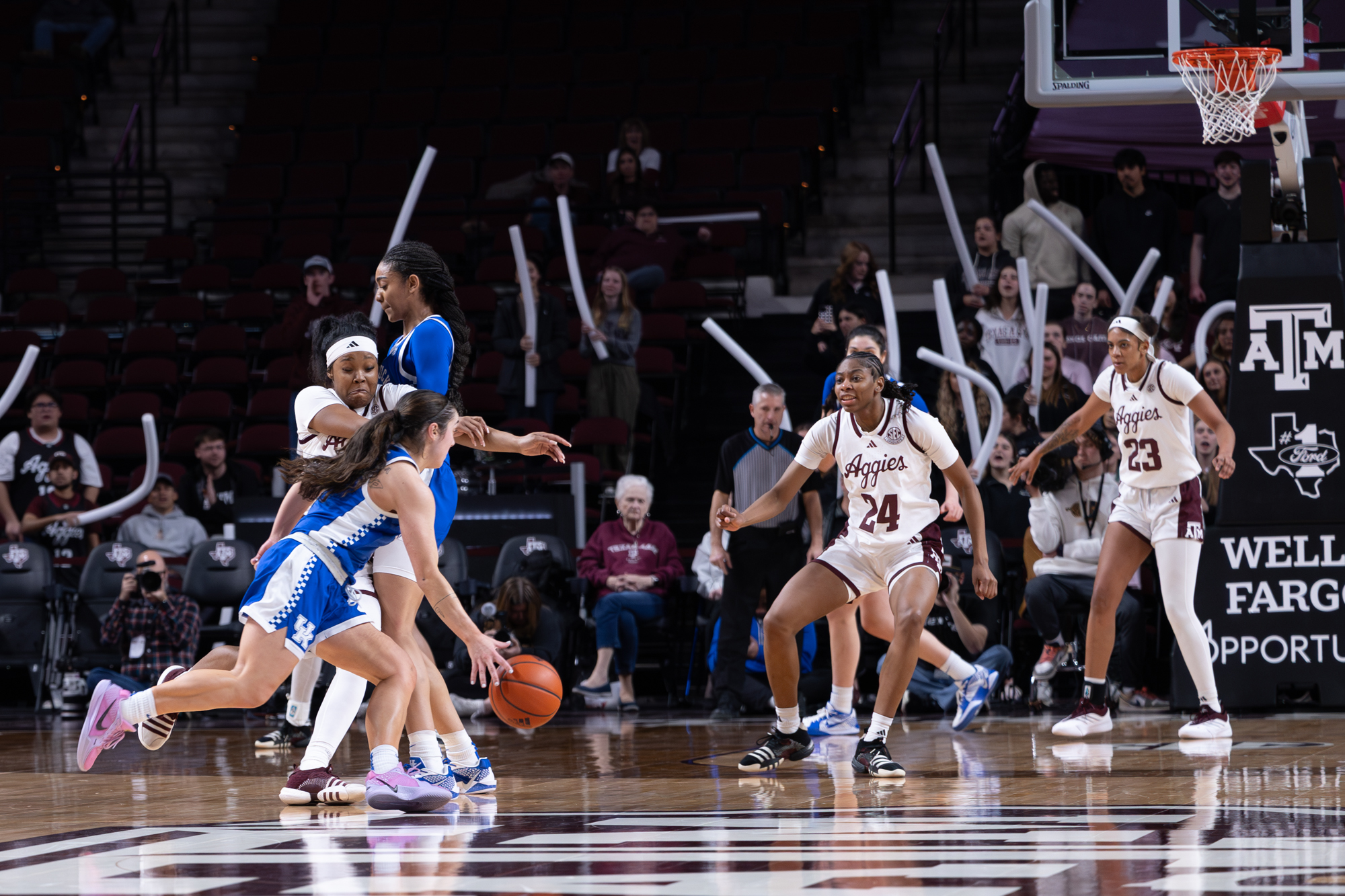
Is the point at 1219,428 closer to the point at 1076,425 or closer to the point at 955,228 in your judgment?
the point at 1076,425

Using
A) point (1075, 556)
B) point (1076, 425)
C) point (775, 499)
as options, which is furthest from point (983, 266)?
point (775, 499)

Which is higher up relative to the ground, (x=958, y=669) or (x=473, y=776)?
(x=958, y=669)

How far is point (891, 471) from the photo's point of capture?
21.8ft

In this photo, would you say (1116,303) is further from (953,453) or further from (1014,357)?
(953,453)

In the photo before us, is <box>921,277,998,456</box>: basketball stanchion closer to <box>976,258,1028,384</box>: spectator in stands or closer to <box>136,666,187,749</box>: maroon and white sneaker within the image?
<box>976,258,1028,384</box>: spectator in stands

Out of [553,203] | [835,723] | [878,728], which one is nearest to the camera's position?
[878,728]

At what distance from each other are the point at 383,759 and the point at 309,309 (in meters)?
7.62

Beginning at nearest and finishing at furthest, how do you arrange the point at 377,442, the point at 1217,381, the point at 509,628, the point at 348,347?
the point at 377,442 < the point at 348,347 < the point at 509,628 < the point at 1217,381

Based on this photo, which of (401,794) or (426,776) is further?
(426,776)

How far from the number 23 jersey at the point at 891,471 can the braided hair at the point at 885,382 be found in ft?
0.11

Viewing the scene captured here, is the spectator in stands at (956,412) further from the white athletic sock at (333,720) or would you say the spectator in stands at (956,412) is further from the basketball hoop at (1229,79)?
the white athletic sock at (333,720)

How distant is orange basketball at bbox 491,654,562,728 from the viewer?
19.7 ft

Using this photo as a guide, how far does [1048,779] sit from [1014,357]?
20.7 feet

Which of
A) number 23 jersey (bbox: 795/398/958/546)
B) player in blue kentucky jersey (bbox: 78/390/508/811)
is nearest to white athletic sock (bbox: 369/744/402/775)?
player in blue kentucky jersey (bbox: 78/390/508/811)
